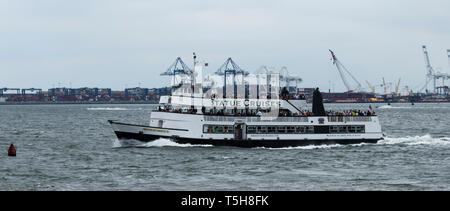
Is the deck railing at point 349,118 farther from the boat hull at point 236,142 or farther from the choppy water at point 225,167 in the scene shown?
the choppy water at point 225,167

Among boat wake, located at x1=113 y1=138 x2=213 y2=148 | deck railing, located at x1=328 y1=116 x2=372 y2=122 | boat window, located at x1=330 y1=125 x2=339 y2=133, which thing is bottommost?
boat wake, located at x1=113 y1=138 x2=213 y2=148

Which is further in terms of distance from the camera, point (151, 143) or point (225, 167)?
point (151, 143)

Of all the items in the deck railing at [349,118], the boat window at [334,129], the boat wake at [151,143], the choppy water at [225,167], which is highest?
the deck railing at [349,118]

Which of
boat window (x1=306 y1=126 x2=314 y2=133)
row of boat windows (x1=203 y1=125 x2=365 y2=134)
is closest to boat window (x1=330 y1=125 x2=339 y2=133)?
row of boat windows (x1=203 y1=125 x2=365 y2=134)

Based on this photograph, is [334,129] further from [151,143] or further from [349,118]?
[151,143]

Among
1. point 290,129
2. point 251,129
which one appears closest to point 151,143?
point 251,129

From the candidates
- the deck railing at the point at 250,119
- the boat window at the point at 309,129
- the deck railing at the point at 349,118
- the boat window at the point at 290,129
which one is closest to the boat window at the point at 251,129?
the deck railing at the point at 250,119

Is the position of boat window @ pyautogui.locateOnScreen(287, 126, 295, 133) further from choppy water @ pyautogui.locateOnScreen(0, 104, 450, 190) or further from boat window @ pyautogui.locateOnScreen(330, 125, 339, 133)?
boat window @ pyautogui.locateOnScreen(330, 125, 339, 133)

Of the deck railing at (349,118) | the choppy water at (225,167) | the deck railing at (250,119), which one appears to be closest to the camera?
the choppy water at (225,167)

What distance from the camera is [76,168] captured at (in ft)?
158

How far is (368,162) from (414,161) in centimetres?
425

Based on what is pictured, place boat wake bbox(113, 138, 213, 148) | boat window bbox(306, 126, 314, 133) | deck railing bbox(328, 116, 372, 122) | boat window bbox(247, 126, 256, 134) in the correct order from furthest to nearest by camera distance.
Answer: deck railing bbox(328, 116, 372, 122)
boat window bbox(306, 126, 314, 133)
boat window bbox(247, 126, 256, 134)
boat wake bbox(113, 138, 213, 148)
